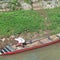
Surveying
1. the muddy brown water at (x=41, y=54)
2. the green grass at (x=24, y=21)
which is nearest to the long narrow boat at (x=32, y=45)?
the muddy brown water at (x=41, y=54)

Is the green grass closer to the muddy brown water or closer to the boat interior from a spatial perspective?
Result: the boat interior

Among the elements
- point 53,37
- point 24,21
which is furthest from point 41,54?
point 24,21

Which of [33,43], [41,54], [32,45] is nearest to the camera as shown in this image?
[41,54]

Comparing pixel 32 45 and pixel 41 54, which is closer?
pixel 41 54

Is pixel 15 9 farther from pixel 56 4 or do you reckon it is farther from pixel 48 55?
pixel 48 55

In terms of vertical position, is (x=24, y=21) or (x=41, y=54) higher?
(x=24, y=21)

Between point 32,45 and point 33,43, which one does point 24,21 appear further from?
point 32,45
